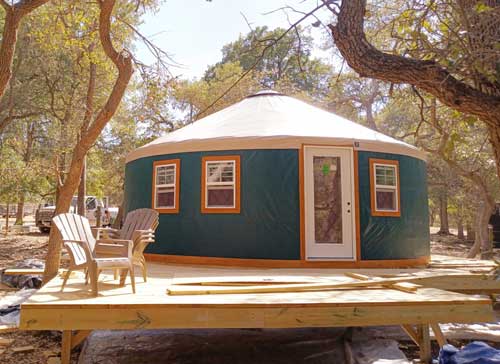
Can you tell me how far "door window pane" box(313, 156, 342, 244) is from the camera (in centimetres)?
558

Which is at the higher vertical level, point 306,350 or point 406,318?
point 406,318

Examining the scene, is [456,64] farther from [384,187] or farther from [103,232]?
[103,232]

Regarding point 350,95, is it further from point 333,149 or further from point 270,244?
point 270,244

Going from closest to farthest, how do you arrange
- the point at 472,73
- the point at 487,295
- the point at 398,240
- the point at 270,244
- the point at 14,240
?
the point at 472,73 < the point at 487,295 < the point at 270,244 < the point at 398,240 < the point at 14,240

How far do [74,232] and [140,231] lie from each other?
54 centimetres

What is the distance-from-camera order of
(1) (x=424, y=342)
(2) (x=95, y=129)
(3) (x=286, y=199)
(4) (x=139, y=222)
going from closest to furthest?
(1) (x=424, y=342), (4) (x=139, y=222), (2) (x=95, y=129), (3) (x=286, y=199)

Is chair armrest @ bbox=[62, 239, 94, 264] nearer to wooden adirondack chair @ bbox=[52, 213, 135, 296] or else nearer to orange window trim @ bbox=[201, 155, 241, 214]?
wooden adirondack chair @ bbox=[52, 213, 135, 296]

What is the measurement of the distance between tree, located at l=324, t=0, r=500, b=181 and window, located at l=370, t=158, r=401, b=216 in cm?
292

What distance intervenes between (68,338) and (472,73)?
3.38 m

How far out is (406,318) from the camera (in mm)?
2871

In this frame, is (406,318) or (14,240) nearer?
(406,318)

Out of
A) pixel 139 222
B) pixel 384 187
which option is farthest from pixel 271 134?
pixel 139 222

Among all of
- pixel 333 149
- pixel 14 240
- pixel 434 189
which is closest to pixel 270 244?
pixel 333 149

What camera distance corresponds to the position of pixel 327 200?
18.5 feet
